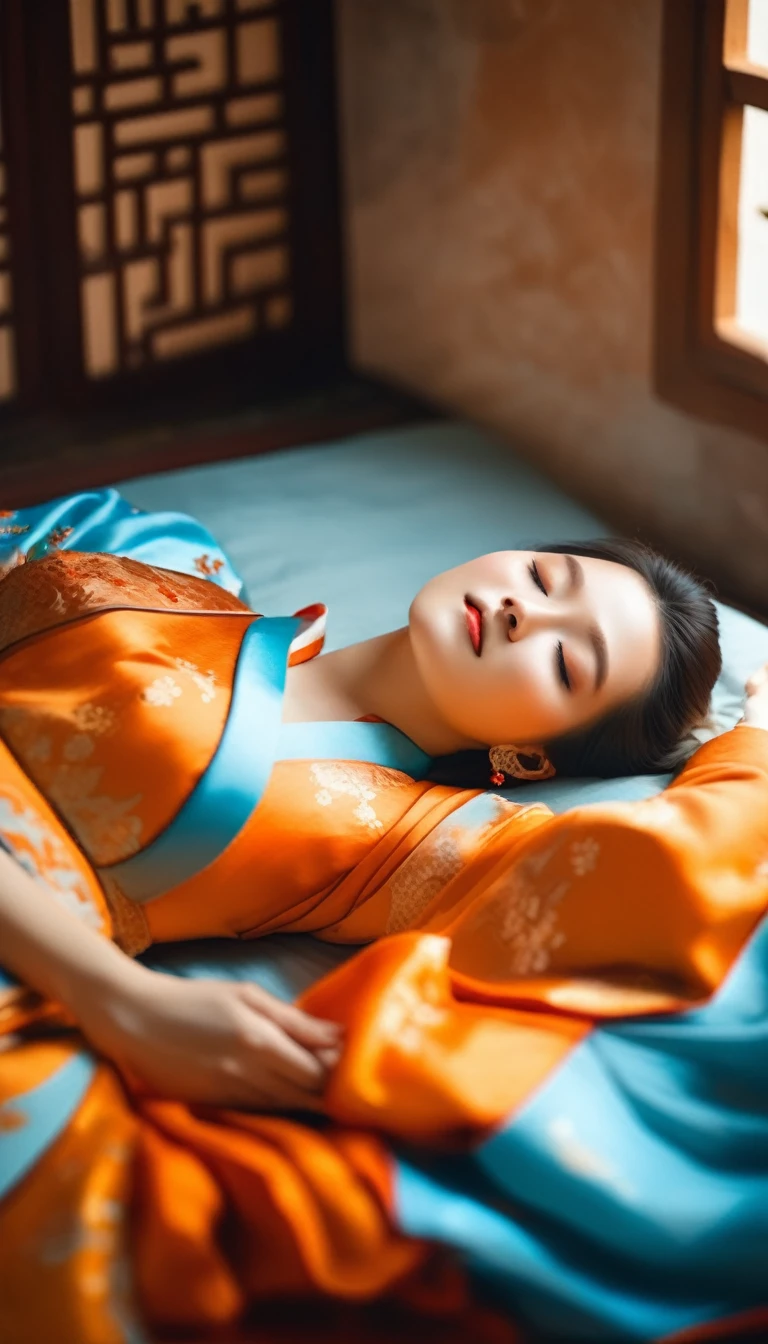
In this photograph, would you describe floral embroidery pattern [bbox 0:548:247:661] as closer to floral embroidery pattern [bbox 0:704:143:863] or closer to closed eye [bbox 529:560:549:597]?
floral embroidery pattern [bbox 0:704:143:863]

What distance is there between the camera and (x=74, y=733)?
161 centimetres

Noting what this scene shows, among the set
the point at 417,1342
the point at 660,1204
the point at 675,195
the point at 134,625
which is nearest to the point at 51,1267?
the point at 417,1342

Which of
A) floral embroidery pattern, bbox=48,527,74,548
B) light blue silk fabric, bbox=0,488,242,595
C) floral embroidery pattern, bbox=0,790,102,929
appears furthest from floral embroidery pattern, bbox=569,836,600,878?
floral embroidery pattern, bbox=48,527,74,548

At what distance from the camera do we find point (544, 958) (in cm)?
146

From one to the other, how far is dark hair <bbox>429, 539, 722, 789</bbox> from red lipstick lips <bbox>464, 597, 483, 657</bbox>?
0.57 ft

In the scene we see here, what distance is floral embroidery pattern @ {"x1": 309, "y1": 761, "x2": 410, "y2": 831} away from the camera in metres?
1.66

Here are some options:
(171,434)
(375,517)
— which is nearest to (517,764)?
(375,517)

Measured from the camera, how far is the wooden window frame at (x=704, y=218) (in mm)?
2209

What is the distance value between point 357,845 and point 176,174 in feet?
6.11

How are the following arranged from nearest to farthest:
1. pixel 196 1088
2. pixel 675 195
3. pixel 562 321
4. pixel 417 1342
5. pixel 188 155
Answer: pixel 417 1342
pixel 196 1088
pixel 675 195
pixel 562 321
pixel 188 155

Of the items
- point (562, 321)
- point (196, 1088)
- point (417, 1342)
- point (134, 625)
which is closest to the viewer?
point (417, 1342)

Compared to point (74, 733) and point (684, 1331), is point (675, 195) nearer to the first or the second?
point (74, 733)

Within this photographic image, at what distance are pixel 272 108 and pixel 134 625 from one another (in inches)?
70.7

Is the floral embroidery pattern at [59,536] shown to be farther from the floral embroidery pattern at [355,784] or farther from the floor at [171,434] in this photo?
the floral embroidery pattern at [355,784]
